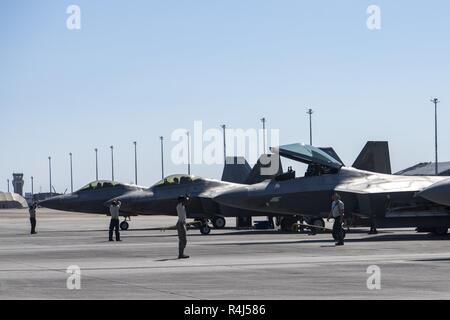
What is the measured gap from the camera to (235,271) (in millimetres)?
17359

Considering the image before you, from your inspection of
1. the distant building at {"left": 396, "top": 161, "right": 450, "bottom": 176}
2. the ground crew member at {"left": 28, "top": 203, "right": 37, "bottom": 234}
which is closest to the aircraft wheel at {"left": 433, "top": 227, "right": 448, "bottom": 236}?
the ground crew member at {"left": 28, "top": 203, "right": 37, "bottom": 234}

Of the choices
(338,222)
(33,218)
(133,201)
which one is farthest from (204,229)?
(338,222)

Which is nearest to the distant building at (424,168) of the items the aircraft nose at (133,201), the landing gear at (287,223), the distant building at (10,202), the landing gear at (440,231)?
the distant building at (10,202)

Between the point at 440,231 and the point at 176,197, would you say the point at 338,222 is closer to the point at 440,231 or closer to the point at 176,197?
the point at 440,231

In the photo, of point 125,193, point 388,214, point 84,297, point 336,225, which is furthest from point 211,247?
point 125,193

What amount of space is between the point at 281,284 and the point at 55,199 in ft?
113

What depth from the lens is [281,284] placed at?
14.8 m

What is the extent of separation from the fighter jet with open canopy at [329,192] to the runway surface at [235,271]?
441 centimetres

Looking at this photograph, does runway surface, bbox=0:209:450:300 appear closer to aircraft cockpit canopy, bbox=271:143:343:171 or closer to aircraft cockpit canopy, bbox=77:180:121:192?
aircraft cockpit canopy, bbox=271:143:343:171

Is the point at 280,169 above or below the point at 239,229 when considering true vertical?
above

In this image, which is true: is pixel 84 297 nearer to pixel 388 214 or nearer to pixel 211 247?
pixel 211 247

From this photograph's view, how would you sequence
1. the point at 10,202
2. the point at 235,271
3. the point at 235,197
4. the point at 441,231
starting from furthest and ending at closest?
the point at 10,202
the point at 235,197
the point at 441,231
the point at 235,271

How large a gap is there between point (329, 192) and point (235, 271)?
1709cm

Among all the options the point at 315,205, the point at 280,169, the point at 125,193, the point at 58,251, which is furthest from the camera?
the point at 125,193
